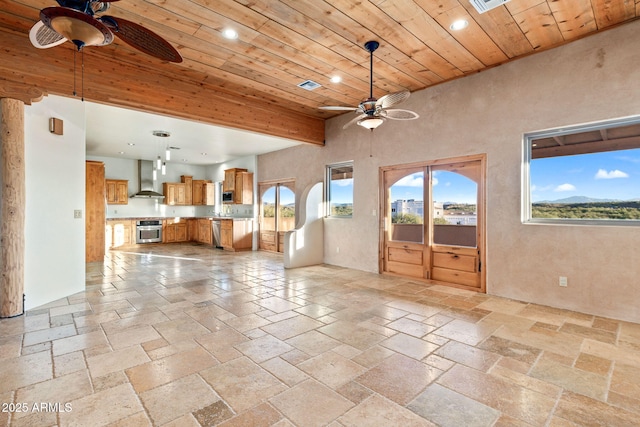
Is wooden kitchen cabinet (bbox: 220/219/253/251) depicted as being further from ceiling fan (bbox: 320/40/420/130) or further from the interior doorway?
ceiling fan (bbox: 320/40/420/130)

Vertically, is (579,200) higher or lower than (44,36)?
lower

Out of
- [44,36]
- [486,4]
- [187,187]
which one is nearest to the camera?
[44,36]

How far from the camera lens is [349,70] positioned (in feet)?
13.7

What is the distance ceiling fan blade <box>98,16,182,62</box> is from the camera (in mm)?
1966

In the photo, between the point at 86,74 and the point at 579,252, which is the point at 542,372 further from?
the point at 86,74

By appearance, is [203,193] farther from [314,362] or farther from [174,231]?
[314,362]

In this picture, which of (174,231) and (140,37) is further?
(174,231)

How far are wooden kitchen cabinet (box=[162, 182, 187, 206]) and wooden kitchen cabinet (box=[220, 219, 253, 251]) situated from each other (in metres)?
2.53

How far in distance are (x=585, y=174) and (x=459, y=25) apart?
92.1 inches

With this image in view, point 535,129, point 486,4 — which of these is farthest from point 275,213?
point 486,4

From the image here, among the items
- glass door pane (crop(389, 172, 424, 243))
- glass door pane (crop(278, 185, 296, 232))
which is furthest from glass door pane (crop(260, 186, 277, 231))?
glass door pane (crop(389, 172, 424, 243))

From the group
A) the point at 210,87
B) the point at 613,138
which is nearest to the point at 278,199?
the point at 210,87

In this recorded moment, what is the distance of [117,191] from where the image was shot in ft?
30.5

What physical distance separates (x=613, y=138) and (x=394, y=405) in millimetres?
3842
